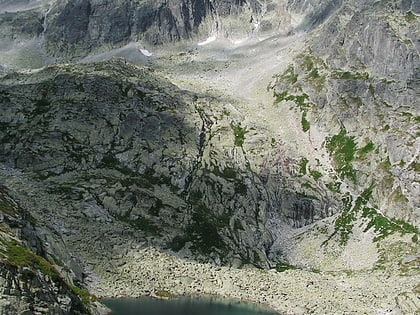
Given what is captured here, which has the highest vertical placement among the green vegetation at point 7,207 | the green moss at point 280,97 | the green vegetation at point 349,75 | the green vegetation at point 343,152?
the green vegetation at point 349,75

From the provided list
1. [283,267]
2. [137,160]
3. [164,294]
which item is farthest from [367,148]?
[164,294]

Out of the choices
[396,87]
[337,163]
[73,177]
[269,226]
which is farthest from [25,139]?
[396,87]

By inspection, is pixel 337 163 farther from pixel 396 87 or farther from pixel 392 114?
pixel 396 87

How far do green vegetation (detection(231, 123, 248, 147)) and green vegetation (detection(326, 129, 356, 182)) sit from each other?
76.0 ft

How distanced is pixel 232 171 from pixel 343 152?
101ft

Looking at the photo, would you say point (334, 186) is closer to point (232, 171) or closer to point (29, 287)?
point (232, 171)

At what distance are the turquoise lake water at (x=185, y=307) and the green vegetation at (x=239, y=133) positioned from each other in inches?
2360

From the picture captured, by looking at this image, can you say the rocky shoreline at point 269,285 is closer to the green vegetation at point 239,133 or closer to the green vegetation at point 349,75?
the green vegetation at point 239,133

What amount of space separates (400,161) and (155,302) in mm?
70202

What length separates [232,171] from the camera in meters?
123

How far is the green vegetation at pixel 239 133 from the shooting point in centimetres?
13502

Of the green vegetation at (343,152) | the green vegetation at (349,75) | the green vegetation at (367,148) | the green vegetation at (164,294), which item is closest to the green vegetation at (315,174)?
the green vegetation at (343,152)

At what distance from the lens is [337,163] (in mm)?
128250

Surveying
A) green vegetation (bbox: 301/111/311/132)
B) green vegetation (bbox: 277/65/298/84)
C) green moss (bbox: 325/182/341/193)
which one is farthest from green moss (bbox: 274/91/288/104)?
green moss (bbox: 325/182/341/193)
